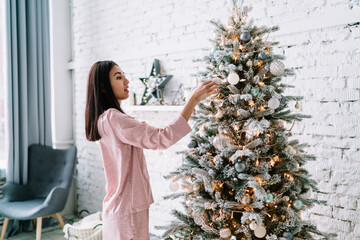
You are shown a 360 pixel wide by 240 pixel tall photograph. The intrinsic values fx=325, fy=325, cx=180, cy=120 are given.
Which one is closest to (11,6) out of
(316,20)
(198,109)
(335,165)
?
(198,109)

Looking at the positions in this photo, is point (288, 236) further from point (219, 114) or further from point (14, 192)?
point (14, 192)

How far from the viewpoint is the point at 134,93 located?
3111 mm

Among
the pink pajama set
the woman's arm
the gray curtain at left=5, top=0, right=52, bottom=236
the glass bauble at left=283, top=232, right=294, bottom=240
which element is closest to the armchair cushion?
the gray curtain at left=5, top=0, right=52, bottom=236

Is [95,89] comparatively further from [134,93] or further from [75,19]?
[75,19]

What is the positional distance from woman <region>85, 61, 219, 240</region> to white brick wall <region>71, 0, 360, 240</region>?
88cm

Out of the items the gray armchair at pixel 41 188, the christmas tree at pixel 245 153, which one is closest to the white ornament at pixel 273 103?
the christmas tree at pixel 245 153

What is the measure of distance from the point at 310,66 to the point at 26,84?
2855 millimetres

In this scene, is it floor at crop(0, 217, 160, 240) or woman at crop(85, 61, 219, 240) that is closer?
woman at crop(85, 61, 219, 240)

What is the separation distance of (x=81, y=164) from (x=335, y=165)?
291 centimetres

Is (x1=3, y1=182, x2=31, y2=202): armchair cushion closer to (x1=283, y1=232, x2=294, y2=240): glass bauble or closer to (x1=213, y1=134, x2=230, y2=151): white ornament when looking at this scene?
(x1=213, y1=134, x2=230, y2=151): white ornament

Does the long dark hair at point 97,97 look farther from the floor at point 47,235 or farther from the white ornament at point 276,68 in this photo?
the floor at point 47,235

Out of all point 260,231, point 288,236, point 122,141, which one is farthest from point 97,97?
point 288,236

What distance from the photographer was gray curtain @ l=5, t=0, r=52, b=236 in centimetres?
340

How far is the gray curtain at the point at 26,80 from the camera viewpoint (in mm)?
3400
